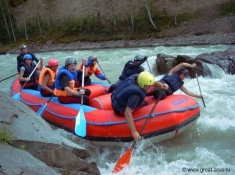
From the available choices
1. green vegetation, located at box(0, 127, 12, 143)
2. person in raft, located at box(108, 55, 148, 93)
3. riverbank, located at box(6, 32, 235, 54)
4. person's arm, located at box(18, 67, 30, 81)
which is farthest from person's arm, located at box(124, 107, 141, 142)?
riverbank, located at box(6, 32, 235, 54)

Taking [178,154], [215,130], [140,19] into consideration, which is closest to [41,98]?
[178,154]

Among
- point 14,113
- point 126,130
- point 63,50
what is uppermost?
point 14,113

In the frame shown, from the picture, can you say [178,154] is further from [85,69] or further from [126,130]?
[85,69]

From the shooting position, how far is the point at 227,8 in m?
21.7

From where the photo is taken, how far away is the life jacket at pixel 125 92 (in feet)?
15.0

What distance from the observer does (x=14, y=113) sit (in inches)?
170

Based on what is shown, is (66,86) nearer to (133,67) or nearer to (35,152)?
(133,67)

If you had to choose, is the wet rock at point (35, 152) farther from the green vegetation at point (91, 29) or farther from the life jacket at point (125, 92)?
the green vegetation at point (91, 29)

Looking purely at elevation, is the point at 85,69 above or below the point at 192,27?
above

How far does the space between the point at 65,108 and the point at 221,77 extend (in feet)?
19.2

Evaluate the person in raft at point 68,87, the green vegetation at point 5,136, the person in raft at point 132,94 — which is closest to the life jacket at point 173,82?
the person in raft at point 132,94

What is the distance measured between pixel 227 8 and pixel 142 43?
7.22 metres

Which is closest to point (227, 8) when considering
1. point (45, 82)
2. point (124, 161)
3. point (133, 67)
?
point (133, 67)

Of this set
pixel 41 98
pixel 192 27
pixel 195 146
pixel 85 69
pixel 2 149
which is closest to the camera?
pixel 2 149
